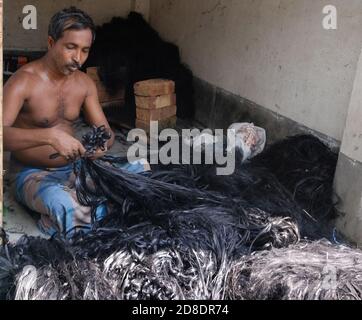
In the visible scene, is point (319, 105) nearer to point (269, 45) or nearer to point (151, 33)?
point (269, 45)

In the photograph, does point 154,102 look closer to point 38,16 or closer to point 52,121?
point 38,16

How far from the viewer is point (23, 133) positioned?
3.39 meters

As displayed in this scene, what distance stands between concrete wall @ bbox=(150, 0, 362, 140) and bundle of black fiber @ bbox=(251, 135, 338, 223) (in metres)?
0.20

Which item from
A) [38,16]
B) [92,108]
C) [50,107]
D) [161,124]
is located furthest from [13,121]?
[38,16]

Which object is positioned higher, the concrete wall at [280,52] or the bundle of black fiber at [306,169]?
the concrete wall at [280,52]

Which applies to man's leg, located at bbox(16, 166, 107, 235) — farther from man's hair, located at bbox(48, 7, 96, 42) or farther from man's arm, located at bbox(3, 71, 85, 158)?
man's hair, located at bbox(48, 7, 96, 42)

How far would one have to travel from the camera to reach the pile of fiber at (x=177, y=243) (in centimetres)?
275

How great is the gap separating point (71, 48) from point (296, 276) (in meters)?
2.11

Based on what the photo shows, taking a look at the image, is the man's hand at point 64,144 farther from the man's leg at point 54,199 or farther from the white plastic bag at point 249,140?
the white plastic bag at point 249,140

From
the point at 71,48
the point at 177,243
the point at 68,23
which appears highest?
the point at 68,23

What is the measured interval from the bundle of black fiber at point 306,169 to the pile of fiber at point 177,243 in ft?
0.05

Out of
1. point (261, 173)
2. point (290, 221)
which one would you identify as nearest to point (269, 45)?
point (261, 173)

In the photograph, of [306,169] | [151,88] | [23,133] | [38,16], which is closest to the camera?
[23,133]

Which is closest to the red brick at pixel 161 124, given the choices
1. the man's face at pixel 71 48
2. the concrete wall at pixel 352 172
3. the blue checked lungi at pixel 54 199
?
Result: the blue checked lungi at pixel 54 199
